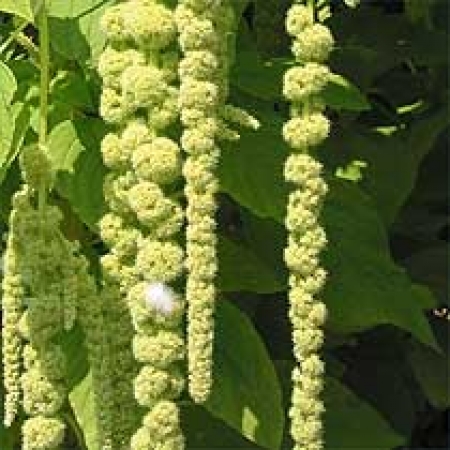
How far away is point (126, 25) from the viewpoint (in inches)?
39.5

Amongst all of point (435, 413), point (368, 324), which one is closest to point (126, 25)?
point (368, 324)

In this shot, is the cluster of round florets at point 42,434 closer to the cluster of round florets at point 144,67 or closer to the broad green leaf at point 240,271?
the cluster of round florets at point 144,67

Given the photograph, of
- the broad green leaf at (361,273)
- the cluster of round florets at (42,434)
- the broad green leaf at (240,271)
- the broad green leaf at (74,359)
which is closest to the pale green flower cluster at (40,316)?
the cluster of round florets at (42,434)

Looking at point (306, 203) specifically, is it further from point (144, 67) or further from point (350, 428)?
point (350, 428)

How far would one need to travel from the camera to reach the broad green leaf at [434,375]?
2164 millimetres

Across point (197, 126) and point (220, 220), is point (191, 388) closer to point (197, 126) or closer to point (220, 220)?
point (197, 126)

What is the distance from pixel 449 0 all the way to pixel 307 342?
136 centimetres

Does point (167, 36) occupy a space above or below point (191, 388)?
above

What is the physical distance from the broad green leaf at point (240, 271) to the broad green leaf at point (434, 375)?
62cm

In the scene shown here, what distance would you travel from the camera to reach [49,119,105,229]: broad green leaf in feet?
4.39

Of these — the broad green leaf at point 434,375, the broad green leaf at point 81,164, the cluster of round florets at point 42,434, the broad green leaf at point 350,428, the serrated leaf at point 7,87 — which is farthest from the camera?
the broad green leaf at point 434,375

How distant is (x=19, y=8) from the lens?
44.1 inches

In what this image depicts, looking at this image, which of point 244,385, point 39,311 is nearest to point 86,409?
point 244,385

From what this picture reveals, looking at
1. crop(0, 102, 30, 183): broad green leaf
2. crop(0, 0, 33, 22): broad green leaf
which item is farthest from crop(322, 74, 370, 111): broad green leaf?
crop(0, 0, 33, 22): broad green leaf
